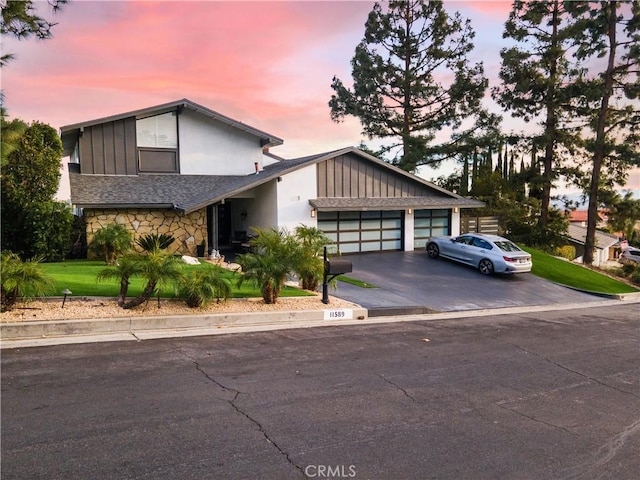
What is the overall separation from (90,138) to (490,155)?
94.5ft

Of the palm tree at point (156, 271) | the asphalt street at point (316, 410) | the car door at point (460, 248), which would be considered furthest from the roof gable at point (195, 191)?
the asphalt street at point (316, 410)

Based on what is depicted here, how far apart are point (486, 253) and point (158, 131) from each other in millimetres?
15776

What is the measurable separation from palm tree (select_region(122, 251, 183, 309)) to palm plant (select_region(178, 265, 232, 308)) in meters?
0.41

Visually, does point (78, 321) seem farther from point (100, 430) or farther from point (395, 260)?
point (395, 260)

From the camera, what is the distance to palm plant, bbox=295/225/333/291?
12.2m

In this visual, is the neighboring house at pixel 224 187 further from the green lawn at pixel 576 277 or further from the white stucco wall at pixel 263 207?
the green lawn at pixel 576 277

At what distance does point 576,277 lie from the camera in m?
20.8

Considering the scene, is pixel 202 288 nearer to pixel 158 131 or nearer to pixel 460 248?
pixel 460 248

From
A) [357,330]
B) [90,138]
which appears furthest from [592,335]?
[90,138]

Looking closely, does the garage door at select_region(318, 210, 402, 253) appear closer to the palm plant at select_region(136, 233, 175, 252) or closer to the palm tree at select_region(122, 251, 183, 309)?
the palm plant at select_region(136, 233, 175, 252)

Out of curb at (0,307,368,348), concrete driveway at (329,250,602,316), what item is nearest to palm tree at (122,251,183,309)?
curb at (0,307,368,348)

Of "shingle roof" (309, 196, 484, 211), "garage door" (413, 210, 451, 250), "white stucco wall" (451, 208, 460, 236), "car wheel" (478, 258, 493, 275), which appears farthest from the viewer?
"white stucco wall" (451, 208, 460, 236)

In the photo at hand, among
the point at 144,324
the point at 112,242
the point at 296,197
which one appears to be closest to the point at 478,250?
the point at 296,197

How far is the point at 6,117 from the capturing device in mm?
9711
